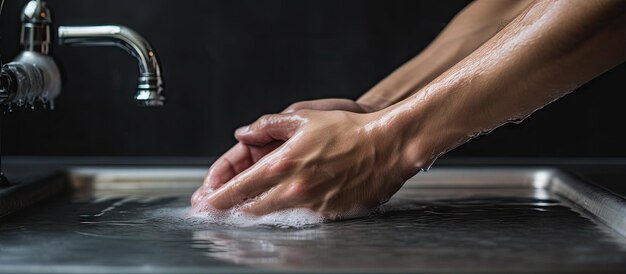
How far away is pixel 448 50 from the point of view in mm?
1323

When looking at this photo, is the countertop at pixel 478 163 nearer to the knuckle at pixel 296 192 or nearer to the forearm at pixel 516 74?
the forearm at pixel 516 74

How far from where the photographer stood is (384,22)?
1.60 meters

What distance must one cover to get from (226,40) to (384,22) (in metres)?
0.26

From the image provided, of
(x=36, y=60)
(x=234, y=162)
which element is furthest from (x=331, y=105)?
(x=36, y=60)

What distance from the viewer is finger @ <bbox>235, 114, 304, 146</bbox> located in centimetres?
105

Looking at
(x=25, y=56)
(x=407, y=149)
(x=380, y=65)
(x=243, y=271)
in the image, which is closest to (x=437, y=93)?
(x=407, y=149)

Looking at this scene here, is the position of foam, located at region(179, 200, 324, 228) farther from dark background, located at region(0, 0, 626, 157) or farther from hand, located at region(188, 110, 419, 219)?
dark background, located at region(0, 0, 626, 157)

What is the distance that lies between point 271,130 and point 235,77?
53 centimetres

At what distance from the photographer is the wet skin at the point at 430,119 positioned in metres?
0.90

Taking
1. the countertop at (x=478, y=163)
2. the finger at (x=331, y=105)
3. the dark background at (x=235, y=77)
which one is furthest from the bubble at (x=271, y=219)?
the dark background at (x=235, y=77)

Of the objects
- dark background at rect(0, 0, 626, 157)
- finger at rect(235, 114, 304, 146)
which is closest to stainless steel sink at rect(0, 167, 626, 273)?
finger at rect(235, 114, 304, 146)

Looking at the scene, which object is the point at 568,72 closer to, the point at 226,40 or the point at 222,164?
the point at 222,164

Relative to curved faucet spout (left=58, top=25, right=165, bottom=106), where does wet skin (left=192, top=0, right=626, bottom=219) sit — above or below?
below

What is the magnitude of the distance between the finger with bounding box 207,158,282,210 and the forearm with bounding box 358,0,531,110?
337 millimetres
